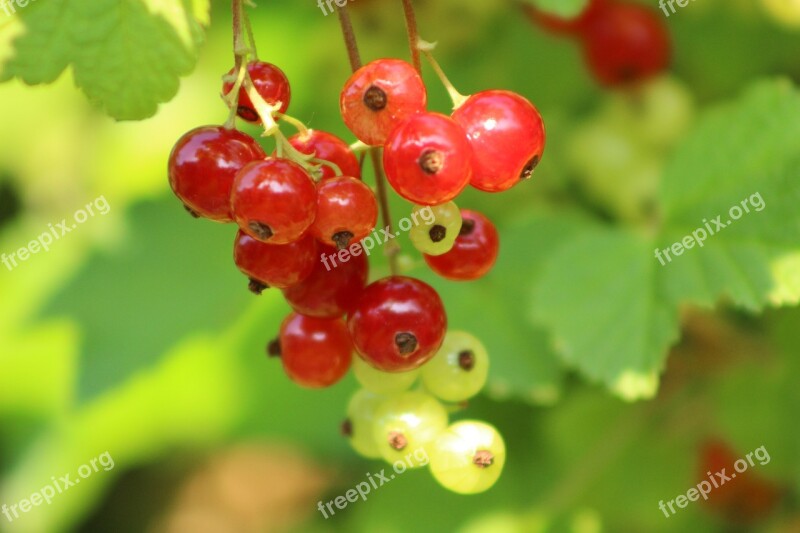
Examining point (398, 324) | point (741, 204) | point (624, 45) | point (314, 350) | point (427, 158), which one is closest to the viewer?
point (427, 158)

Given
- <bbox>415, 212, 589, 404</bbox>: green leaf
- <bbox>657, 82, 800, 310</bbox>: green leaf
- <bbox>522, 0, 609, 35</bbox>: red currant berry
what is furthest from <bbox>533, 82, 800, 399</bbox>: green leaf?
<bbox>522, 0, 609, 35</bbox>: red currant berry

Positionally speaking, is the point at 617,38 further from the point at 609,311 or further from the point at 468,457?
the point at 468,457

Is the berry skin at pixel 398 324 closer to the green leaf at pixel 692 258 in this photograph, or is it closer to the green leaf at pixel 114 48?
the green leaf at pixel 114 48

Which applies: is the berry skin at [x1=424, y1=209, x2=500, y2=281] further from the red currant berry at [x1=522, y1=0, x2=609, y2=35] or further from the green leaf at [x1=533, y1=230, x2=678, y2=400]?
the red currant berry at [x1=522, y1=0, x2=609, y2=35]

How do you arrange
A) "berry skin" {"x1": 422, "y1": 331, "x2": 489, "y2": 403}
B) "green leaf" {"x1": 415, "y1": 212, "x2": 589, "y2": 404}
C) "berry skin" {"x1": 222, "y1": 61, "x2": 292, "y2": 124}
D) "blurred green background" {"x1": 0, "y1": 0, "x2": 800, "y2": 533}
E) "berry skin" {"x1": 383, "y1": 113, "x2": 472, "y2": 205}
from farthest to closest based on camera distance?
"green leaf" {"x1": 415, "y1": 212, "x2": 589, "y2": 404} → "blurred green background" {"x1": 0, "y1": 0, "x2": 800, "y2": 533} → "berry skin" {"x1": 422, "y1": 331, "x2": 489, "y2": 403} → "berry skin" {"x1": 222, "y1": 61, "x2": 292, "y2": 124} → "berry skin" {"x1": 383, "y1": 113, "x2": 472, "y2": 205}

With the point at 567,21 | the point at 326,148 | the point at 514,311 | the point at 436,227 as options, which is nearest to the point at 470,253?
the point at 436,227

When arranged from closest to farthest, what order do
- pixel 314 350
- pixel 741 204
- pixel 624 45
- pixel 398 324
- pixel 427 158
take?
pixel 427 158, pixel 398 324, pixel 314 350, pixel 741 204, pixel 624 45

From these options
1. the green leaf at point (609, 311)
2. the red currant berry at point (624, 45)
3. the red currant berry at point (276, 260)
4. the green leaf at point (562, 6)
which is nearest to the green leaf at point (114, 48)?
the red currant berry at point (276, 260)
